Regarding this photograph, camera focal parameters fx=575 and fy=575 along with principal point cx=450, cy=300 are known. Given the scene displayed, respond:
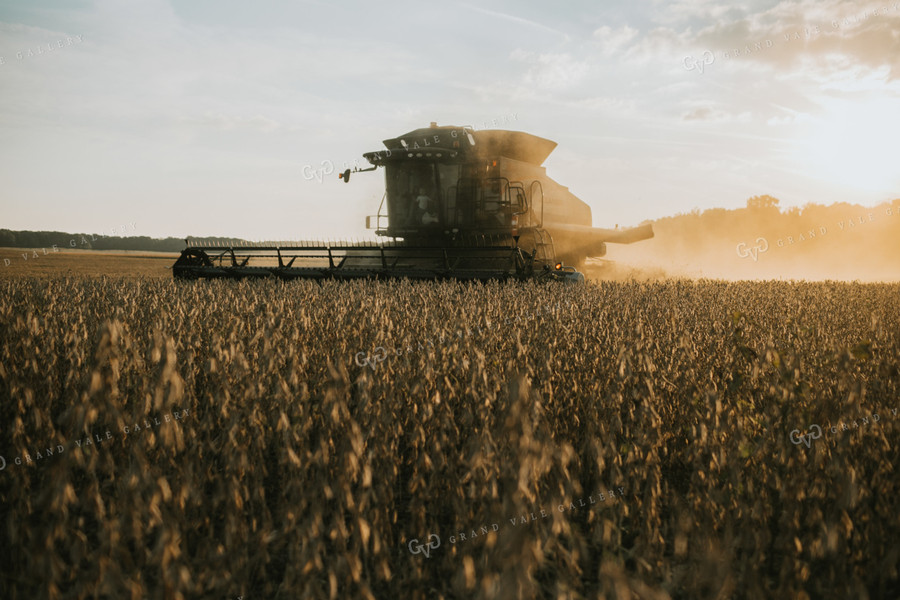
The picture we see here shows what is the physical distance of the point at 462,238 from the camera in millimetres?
12898

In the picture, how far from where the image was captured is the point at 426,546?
2004 millimetres

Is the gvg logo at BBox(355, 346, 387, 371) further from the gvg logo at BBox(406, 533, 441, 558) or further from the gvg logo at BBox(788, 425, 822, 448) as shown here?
the gvg logo at BBox(788, 425, 822, 448)

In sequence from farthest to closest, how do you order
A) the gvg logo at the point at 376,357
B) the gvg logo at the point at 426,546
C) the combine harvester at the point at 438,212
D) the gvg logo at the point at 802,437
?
the combine harvester at the point at 438,212 → the gvg logo at the point at 376,357 → the gvg logo at the point at 802,437 → the gvg logo at the point at 426,546

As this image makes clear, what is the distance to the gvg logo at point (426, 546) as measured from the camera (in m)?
1.94

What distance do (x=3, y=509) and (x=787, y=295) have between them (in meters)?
11.5

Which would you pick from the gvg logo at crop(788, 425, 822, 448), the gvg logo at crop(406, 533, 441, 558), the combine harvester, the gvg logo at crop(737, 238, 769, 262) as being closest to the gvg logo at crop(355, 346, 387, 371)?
the gvg logo at crop(406, 533, 441, 558)

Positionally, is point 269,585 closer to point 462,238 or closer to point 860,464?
point 860,464

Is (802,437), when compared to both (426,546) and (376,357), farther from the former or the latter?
(376,357)

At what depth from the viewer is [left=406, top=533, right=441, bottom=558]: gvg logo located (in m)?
1.94

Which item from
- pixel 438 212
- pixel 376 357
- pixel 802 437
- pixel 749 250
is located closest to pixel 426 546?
pixel 376 357

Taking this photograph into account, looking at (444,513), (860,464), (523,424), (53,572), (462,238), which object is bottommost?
(444,513)

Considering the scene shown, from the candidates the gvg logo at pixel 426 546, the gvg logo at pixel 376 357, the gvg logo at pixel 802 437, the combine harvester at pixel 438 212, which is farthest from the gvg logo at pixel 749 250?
the gvg logo at pixel 426 546

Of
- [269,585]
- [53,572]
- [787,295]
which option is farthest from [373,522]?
[787,295]

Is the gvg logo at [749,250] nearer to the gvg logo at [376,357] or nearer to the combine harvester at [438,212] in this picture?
the combine harvester at [438,212]
